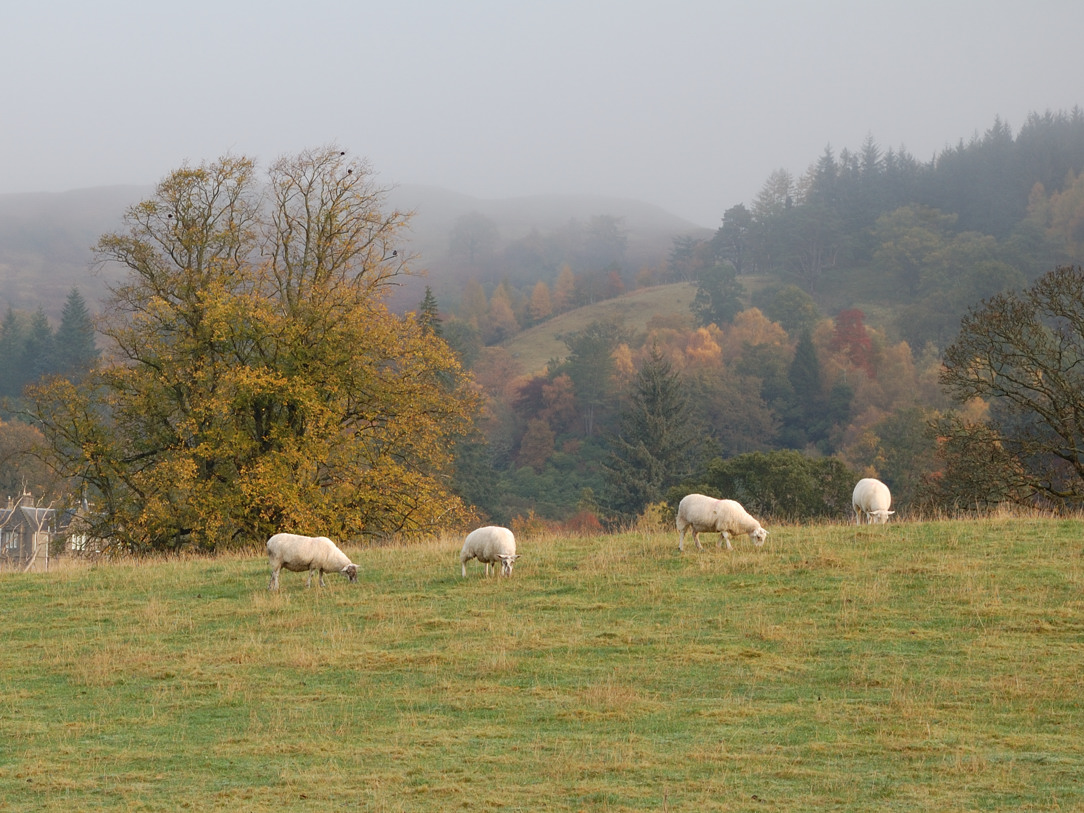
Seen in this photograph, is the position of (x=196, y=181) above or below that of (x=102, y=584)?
above

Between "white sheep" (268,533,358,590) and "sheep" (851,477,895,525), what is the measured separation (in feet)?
39.6

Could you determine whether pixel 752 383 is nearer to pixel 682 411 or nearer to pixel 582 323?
pixel 682 411

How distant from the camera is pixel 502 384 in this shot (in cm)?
15112

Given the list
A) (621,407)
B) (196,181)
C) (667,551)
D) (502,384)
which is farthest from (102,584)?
(502,384)

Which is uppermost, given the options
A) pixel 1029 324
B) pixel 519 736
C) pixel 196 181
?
pixel 196 181

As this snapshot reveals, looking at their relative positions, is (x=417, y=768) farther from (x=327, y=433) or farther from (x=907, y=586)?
(x=327, y=433)

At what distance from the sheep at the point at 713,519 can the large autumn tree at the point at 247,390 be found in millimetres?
14808

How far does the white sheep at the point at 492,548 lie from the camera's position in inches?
877

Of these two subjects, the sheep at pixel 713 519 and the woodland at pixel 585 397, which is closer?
the sheep at pixel 713 519

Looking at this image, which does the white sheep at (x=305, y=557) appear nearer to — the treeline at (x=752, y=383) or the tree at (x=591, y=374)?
the treeline at (x=752, y=383)

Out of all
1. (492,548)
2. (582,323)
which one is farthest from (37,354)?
(492,548)

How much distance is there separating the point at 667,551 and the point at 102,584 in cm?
1175

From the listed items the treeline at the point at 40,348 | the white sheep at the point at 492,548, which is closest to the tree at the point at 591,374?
the treeline at the point at 40,348

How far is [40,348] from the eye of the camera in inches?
5571
